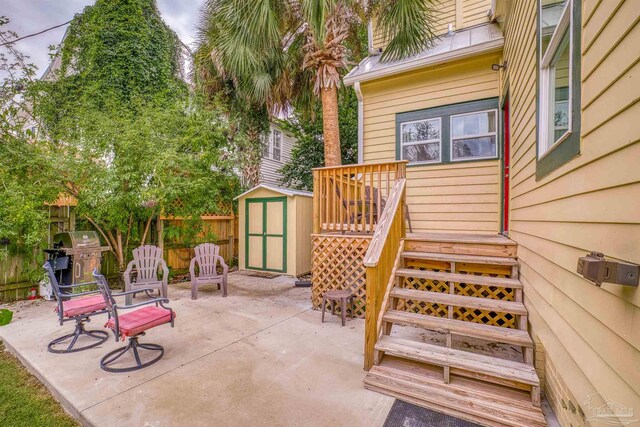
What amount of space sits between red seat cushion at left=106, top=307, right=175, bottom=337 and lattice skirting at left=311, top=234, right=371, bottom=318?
2283 mm

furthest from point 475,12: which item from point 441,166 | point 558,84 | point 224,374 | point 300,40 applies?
point 224,374

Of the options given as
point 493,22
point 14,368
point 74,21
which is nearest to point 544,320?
point 14,368

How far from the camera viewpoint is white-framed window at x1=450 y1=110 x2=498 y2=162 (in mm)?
5301

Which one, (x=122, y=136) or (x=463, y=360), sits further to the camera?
(x=122, y=136)

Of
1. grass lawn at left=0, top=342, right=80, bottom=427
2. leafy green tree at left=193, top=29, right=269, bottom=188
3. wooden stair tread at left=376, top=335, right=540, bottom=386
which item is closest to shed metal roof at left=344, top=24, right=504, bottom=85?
leafy green tree at left=193, top=29, right=269, bottom=188

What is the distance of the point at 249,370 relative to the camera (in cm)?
300

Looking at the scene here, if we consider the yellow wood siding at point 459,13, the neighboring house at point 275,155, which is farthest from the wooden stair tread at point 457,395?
the neighboring house at point 275,155

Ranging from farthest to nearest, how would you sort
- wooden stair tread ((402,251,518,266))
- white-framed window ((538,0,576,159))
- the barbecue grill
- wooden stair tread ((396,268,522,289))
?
the barbecue grill → wooden stair tread ((402,251,518,266)) → wooden stair tread ((396,268,522,289)) → white-framed window ((538,0,576,159))

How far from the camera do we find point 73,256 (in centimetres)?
534

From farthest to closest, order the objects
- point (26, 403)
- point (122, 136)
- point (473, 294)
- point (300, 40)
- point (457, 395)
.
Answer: point (300, 40) < point (122, 136) < point (473, 294) < point (26, 403) < point (457, 395)

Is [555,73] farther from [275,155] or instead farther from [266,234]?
[275,155]

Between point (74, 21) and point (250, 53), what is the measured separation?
8.24 metres

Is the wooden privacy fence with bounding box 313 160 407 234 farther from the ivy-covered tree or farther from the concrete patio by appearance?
the ivy-covered tree

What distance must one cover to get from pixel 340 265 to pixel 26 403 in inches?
143
